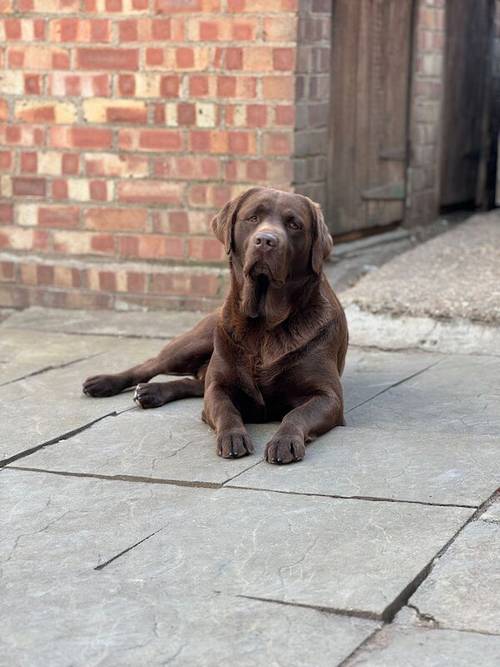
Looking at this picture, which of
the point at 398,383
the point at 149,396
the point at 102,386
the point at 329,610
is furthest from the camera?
the point at 398,383

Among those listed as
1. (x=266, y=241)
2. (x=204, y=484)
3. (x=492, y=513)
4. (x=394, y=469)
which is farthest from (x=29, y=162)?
(x=492, y=513)

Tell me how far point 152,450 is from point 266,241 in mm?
944

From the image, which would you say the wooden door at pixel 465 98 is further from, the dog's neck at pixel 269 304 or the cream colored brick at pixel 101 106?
the dog's neck at pixel 269 304

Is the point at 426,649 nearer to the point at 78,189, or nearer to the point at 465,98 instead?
the point at 78,189

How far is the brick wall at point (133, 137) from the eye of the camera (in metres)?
7.79

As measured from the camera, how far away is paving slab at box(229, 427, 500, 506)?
4.37 m

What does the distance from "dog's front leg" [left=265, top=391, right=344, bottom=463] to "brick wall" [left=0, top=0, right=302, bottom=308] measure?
9.49 ft

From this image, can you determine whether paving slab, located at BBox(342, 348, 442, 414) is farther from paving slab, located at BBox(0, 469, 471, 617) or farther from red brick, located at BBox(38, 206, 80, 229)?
red brick, located at BBox(38, 206, 80, 229)

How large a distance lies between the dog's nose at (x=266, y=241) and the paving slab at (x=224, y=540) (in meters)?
1.10

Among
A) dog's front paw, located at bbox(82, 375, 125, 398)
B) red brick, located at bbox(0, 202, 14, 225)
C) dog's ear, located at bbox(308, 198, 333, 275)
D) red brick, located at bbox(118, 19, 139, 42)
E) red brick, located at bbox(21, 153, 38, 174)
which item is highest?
red brick, located at bbox(118, 19, 139, 42)

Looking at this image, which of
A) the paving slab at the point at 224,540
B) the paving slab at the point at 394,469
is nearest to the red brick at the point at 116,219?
the paving slab at the point at 394,469

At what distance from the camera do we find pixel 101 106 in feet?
26.8

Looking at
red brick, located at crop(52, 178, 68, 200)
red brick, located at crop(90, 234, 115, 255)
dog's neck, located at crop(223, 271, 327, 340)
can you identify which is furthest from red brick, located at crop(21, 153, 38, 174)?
dog's neck, located at crop(223, 271, 327, 340)

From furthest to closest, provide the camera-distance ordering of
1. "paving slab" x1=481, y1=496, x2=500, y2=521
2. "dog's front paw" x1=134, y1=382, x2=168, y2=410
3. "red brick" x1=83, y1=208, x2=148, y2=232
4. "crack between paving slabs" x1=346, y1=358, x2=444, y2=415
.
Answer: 1. "red brick" x1=83, y1=208, x2=148, y2=232
2. "crack between paving slabs" x1=346, y1=358, x2=444, y2=415
3. "dog's front paw" x1=134, y1=382, x2=168, y2=410
4. "paving slab" x1=481, y1=496, x2=500, y2=521
